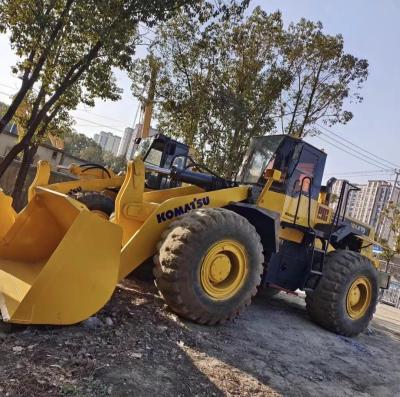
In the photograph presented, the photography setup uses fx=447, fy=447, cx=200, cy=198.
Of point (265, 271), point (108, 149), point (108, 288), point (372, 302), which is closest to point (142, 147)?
point (265, 271)

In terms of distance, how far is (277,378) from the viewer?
4.22 meters

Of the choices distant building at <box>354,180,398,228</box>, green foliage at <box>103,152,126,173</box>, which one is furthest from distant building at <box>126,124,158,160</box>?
distant building at <box>354,180,398,228</box>

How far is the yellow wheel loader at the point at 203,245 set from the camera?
3.99m

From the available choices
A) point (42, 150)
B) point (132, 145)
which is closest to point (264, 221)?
point (132, 145)

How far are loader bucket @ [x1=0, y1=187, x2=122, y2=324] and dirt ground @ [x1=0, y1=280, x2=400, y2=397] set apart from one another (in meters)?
0.18

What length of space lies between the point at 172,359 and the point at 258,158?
398 centimetres

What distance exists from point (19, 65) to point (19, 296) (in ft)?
26.9

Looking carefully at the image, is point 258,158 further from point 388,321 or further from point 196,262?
point 388,321

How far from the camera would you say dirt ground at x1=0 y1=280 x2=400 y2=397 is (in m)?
3.18

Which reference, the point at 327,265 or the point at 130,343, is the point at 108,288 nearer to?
the point at 130,343

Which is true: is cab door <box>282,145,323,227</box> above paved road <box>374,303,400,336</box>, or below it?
above

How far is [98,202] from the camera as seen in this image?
757 centimetres

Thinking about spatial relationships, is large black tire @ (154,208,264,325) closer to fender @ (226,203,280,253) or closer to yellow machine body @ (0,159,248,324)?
yellow machine body @ (0,159,248,324)

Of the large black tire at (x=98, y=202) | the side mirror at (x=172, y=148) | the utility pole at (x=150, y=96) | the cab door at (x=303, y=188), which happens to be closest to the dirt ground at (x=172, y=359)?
the cab door at (x=303, y=188)
